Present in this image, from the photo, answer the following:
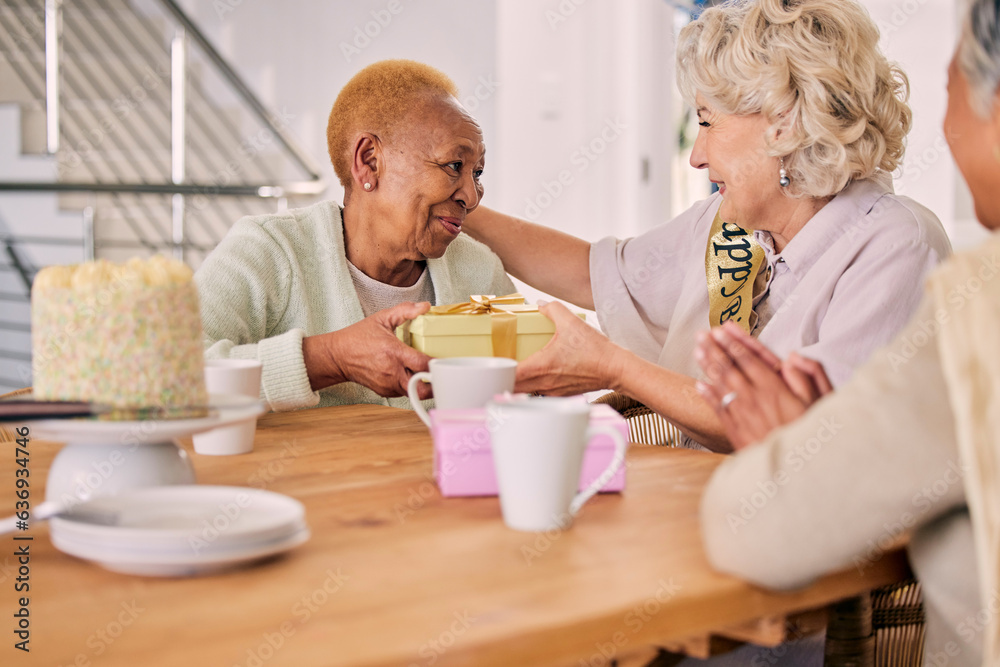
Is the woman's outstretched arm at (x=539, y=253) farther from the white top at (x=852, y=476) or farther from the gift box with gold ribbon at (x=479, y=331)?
the white top at (x=852, y=476)

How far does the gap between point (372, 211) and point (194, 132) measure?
13.3ft

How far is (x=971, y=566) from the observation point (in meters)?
0.77

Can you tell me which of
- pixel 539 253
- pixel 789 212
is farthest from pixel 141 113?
pixel 789 212

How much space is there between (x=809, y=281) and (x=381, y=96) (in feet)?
2.91

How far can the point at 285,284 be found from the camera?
69.6 inches

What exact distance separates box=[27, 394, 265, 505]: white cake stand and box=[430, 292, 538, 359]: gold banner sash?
0.63 meters

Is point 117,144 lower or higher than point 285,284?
higher

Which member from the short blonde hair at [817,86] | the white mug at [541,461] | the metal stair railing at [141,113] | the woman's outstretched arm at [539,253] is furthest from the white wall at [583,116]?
the white mug at [541,461]

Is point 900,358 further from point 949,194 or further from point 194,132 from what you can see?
point 194,132

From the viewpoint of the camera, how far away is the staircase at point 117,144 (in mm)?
4059

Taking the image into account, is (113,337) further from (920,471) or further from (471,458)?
(920,471)

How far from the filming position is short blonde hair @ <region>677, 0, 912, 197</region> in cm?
153

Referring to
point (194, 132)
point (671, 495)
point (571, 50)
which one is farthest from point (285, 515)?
point (194, 132)

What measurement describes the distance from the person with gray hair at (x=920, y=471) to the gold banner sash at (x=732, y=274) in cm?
95
